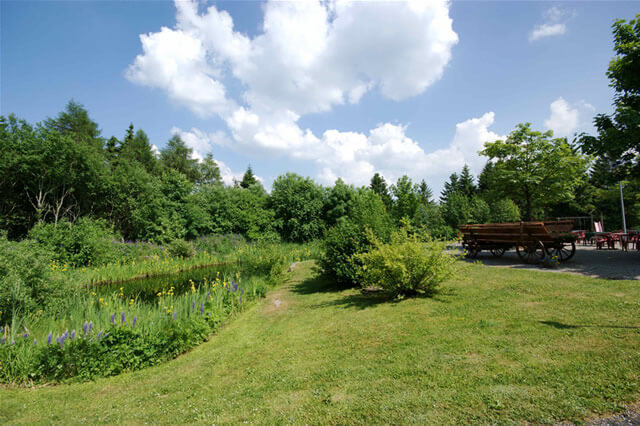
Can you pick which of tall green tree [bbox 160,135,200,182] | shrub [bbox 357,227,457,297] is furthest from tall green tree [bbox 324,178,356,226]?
tall green tree [bbox 160,135,200,182]

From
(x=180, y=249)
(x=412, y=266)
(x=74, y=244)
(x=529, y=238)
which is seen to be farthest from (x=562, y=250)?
(x=74, y=244)

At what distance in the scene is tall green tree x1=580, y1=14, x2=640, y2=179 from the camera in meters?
8.69

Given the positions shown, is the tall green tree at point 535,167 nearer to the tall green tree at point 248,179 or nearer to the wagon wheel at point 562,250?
the wagon wheel at point 562,250

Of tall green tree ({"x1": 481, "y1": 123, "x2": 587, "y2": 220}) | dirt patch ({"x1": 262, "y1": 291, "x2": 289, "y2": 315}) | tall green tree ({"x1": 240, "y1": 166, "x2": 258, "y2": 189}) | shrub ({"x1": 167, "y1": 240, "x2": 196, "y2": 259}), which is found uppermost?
tall green tree ({"x1": 240, "y1": 166, "x2": 258, "y2": 189})

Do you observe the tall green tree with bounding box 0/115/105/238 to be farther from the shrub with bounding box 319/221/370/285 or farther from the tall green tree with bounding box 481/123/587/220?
the tall green tree with bounding box 481/123/587/220

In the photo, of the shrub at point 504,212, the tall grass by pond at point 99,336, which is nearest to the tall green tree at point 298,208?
the tall grass by pond at point 99,336

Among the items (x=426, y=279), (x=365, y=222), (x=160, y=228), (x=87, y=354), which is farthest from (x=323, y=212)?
(x=87, y=354)

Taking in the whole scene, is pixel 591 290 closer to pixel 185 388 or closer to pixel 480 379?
pixel 480 379

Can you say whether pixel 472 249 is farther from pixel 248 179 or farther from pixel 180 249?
Answer: pixel 248 179

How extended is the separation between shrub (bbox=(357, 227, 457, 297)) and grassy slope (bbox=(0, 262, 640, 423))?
1.72 feet

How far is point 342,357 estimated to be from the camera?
3.62 m

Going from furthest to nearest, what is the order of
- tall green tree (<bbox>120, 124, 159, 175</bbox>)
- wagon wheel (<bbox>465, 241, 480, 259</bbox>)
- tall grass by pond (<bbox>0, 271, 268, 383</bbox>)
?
tall green tree (<bbox>120, 124, 159, 175</bbox>), wagon wheel (<bbox>465, 241, 480, 259</bbox>), tall grass by pond (<bbox>0, 271, 268, 383</bbox>)

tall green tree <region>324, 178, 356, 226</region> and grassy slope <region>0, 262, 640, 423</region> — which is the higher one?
tall green tree <region>324, 178, 356, 226</region>

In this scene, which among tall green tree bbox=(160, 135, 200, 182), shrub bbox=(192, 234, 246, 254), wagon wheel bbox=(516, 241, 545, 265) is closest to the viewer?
wagon wheel bbox=(516, 241, 545, 265)
